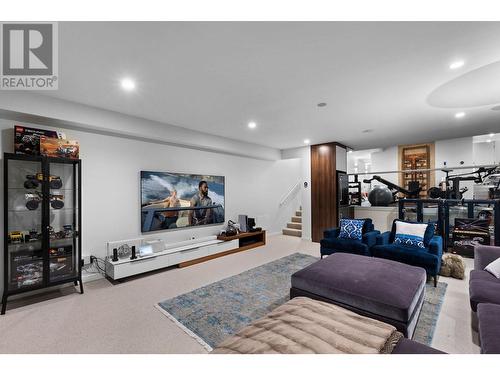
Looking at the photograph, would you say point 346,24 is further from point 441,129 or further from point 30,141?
point 441,129

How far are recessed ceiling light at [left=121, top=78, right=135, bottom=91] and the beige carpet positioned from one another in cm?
256

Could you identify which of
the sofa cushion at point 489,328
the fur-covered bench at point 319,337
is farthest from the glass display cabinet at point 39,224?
the sofa cushion at point 489,328

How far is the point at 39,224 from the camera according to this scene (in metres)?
2.93

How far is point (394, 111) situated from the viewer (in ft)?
11.4

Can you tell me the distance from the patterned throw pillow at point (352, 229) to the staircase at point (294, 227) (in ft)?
8.41

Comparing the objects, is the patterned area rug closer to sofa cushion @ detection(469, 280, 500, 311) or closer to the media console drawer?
sofa cushion @ detection(469, 280, 500, 311)

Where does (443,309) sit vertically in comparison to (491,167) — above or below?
below

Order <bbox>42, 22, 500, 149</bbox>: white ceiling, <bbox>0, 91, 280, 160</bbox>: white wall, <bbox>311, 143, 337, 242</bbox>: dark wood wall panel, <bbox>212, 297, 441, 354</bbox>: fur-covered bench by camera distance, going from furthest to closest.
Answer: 1. <bbox>311, 143, 337, 242</bbox>: dark wood wall panel
2. <bbox>0, 91, 280, 160</bbox>: white wall
3. <bbox>42, 22, 500, 149</bbox>: white ceiling
4. <bbox>212, 297, 441, 354</bbox>: fur-covered bench

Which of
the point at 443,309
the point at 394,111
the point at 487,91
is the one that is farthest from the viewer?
the point at 394,111

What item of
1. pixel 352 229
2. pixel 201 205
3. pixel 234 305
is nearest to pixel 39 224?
pixel 201 205

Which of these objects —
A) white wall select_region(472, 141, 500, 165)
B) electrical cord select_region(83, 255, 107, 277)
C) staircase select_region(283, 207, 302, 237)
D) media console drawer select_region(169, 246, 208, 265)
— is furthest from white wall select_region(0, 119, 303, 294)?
white wall select_region(472, 141, 500, 165)

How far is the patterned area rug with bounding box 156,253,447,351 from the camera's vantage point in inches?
84.1
